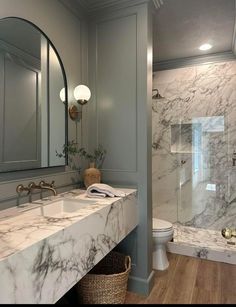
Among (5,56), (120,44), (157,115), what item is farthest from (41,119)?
(157,115)

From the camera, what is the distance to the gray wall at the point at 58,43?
4.80ft

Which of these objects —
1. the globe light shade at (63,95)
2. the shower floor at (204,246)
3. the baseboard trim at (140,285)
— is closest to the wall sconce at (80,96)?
the globe light shade at (63,95)

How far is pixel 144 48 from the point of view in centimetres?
200

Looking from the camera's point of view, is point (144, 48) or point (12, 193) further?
point (144, 48)

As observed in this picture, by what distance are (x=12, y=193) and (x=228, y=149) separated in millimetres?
2778

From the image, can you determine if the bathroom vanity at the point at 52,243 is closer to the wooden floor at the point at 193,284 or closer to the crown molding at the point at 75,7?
the wooden floor at the point at 193,284

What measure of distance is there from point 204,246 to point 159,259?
2.04 feet

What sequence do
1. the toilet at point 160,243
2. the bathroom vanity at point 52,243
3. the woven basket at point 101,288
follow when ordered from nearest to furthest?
the bathroom vanity at point 52,243 < the woven basket at point 101,288 < the toilet at point 160,243

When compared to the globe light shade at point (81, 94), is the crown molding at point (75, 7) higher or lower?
higher

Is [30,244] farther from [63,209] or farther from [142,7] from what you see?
[142,7]

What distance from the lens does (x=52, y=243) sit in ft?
3.20

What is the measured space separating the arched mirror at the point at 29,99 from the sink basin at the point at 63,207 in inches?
12.5

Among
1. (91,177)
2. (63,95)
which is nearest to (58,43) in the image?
(63,95)

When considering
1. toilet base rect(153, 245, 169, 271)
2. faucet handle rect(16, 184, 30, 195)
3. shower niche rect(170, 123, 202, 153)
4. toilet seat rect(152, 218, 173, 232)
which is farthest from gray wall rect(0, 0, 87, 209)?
shower niche rect(170, 123, 202, 153)
